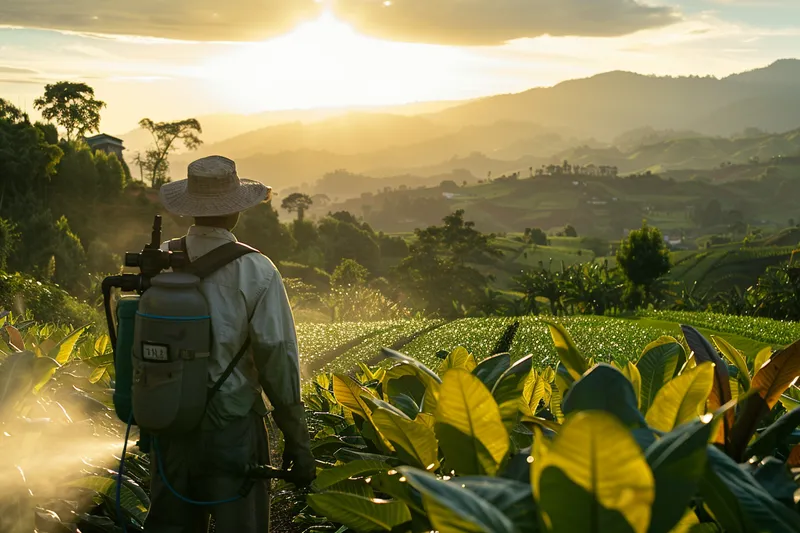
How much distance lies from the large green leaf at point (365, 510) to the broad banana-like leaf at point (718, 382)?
28.0 inches

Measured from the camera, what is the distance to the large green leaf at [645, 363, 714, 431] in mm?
1462

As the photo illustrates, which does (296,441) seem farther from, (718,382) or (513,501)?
(513,501)

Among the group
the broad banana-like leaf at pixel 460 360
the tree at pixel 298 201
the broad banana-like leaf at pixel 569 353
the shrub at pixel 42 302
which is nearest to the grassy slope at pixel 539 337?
the shrub at pixel 42 302

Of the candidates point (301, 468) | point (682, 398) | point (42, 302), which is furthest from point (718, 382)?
point (42, 302)

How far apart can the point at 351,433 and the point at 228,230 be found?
110cm

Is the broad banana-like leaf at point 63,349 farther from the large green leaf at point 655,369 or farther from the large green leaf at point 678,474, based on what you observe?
the large green leaf at point 678,474

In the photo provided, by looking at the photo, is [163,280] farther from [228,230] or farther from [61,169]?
[61,169]

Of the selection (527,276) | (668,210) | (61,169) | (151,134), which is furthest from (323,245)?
(668,210)

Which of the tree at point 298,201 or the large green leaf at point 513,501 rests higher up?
the large green leaf at point 513,501

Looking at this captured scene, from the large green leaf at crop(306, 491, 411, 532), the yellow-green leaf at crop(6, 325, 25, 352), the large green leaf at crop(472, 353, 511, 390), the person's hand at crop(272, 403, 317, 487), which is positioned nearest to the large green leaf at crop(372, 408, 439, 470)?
the large green leaf at crop(306, 491, 411, 532)

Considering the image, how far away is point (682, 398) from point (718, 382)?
271 millimetres

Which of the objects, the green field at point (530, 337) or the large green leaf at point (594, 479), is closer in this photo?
the large green leaf at point (594, 479)

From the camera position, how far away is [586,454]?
37.6 inches

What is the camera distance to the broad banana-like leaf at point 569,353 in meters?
1.91
